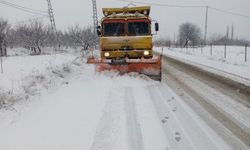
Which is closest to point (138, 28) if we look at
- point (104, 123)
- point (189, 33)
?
point (104, 123)

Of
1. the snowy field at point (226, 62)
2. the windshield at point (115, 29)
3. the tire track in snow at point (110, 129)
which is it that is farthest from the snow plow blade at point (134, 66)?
the tire track in snow at point (110, 129)

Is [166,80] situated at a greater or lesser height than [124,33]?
lesser

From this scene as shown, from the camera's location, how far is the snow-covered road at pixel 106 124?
16.4ft

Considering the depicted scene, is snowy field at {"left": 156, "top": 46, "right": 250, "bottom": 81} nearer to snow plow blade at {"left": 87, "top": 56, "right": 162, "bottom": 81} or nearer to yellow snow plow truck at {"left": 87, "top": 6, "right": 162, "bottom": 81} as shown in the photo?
snow plow blade at {"left": 87, "top": 56, "right": 162, "bottom": 81}

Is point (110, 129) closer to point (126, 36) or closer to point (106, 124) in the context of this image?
point (106, 124)

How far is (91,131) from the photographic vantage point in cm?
560

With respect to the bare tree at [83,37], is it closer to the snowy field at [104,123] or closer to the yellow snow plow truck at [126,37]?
the yellow snow plow truck at [126,37]

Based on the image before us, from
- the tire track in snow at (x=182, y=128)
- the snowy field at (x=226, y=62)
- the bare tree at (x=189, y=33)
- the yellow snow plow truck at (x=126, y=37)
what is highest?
the bare tree at (x=189, y=33)

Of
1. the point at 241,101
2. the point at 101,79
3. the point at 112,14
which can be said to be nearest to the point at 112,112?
the point at 241,101

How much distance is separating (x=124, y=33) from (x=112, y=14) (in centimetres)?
126

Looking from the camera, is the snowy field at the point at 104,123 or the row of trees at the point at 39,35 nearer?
the snowy field at the point at 104,123

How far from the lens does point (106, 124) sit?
5980 millimetres

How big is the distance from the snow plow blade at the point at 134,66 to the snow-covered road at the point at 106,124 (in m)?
2.74

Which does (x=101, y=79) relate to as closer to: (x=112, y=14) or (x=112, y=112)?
(x=112, y=14)
